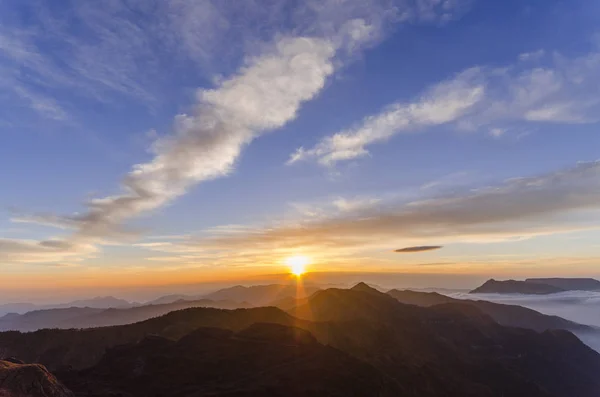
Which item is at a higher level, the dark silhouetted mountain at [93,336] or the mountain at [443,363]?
the dark silhouetted mountain at [93,336]

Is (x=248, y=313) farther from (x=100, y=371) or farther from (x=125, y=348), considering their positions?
(x=100, y=371)

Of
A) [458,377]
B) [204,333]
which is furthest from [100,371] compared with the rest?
[458,377]

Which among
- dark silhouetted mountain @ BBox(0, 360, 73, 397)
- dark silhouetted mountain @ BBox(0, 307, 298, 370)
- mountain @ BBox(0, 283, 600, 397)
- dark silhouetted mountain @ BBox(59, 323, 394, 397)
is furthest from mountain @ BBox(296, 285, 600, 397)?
dark silhouetted mountain @ BBox(0, 360, 73, 397)

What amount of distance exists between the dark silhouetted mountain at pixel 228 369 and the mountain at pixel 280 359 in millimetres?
272

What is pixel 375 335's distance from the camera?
16262cm

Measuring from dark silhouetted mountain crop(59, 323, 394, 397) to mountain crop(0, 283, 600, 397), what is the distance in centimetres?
27

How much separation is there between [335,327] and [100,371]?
89.3m

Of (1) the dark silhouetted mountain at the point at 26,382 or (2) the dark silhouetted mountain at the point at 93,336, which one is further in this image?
(2) the dark silhouetted mountain at the point at 93,336

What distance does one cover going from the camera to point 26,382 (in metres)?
64.0

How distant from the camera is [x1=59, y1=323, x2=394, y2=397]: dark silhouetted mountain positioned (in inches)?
3467

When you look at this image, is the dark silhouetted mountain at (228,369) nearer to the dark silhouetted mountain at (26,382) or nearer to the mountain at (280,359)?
the mountain at (280,359)

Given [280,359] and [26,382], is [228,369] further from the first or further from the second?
[26,382]

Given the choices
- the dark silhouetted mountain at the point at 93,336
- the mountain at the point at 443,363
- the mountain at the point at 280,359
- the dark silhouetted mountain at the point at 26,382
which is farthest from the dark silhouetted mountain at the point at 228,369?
the dark silhouetted mountain at the point at 93,336

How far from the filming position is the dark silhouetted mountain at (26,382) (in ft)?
203
